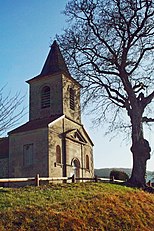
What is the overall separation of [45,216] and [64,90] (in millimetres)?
19330

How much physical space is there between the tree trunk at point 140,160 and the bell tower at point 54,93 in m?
9.83

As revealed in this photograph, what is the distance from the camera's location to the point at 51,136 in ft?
93.5

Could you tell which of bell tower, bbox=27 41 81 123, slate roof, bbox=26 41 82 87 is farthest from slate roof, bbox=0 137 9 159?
slate roof, bbox=26 41 82 87

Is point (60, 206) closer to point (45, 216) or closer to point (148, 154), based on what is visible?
point (45, 216)

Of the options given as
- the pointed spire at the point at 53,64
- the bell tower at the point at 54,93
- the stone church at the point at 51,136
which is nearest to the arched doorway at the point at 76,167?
the stone church at the point at 51,136

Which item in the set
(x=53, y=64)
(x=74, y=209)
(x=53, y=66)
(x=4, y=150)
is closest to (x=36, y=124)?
(x=4, y=150)

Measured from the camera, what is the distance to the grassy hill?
1325cm

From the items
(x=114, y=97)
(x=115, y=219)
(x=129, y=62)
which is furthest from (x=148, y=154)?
(x=115, y=219)

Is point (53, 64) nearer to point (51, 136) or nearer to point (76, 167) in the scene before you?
point (51, 136)

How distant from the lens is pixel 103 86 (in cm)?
2494

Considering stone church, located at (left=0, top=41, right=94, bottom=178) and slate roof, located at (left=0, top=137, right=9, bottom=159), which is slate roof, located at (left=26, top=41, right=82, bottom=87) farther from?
slate roof, located at (left=0, top=137, right=9, bottom=159)

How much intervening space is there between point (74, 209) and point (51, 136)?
1400 centimetres

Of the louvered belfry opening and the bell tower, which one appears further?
the louvered belfry opening

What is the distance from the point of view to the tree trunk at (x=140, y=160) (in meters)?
22.5
